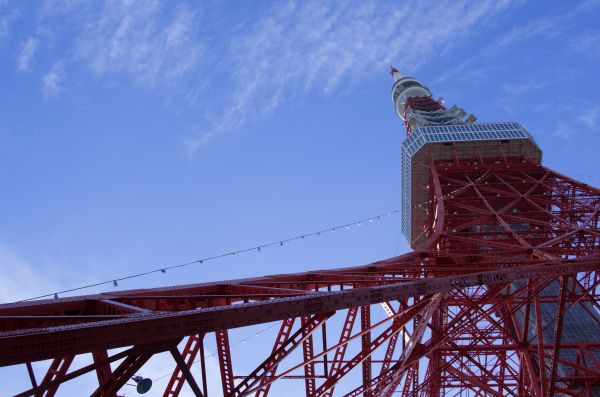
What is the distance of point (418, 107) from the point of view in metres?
48.4

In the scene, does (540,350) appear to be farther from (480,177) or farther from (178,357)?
(480,177)

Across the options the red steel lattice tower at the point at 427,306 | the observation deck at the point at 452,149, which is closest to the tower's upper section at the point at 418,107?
the red steel lattice tower at the point at 427,306

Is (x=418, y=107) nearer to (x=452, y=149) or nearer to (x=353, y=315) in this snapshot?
(x=452, y=149)

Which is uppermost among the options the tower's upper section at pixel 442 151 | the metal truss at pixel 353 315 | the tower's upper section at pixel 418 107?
the tower's upper section at pixel 418 107

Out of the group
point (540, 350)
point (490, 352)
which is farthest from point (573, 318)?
point (540, 350)

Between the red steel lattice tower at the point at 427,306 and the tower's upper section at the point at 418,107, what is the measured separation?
1.56 feet

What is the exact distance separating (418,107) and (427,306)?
39.2 metres

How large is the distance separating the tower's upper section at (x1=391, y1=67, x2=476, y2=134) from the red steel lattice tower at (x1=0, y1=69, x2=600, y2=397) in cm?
48

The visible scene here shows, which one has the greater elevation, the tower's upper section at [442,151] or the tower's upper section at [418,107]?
the tower's upper section at [418,107]

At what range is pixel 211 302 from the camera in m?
7.22

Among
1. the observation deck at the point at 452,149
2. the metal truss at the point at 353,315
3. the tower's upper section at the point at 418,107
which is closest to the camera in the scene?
the metal truss at the point at 353,315

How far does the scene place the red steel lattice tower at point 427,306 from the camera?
473cm

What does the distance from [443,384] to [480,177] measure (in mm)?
14064

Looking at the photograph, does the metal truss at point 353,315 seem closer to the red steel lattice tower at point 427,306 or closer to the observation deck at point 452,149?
the red steel lattice tower at point 427,306
